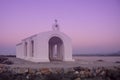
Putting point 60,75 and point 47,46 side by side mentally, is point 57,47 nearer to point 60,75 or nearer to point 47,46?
point 47,46

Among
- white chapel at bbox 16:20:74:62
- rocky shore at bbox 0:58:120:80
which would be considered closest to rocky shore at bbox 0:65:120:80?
rocky shore at bbox 0:58:120:80

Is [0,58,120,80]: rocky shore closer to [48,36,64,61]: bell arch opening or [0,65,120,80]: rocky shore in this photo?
[0,65,120,80]: rocky shore

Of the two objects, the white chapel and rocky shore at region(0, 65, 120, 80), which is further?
the white chapel

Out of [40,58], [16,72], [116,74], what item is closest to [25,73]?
[16,72]

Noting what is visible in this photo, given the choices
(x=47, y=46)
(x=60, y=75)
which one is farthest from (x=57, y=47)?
(x=60, y=75)

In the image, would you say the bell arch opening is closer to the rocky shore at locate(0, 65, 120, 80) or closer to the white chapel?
the white chapel

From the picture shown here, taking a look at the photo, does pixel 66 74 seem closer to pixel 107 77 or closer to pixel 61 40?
pixel 107 77

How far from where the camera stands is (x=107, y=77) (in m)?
12.2

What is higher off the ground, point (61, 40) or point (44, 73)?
point (61, 40)

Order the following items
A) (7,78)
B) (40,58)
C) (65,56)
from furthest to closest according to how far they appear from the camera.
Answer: (65,56), (40,58), (7,78)

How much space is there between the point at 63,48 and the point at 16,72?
11.9 meters

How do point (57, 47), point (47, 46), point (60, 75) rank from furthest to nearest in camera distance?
point (57, 47), point (47, 46), point (60, 75)

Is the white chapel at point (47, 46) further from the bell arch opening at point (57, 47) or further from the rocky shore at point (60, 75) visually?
the rocky shore at point (60, 75)

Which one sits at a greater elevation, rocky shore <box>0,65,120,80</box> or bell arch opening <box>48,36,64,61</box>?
bell arch opening <box>48,36,64,61</box>
